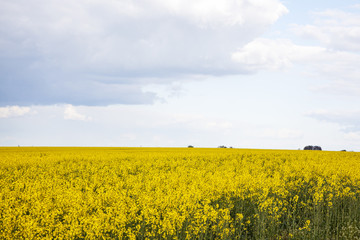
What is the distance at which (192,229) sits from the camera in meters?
6.89

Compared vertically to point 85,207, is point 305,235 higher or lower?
lower

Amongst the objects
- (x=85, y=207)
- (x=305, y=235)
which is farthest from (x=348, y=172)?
(x=85, y=207)

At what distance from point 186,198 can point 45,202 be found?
164 inches

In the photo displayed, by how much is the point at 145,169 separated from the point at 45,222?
9845mm

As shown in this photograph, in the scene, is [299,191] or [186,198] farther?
[299,191]

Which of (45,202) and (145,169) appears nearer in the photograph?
(45,202)

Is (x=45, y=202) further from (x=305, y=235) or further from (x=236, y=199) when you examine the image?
(x=305, y=235)

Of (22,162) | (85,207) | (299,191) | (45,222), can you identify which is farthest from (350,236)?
(22,162)

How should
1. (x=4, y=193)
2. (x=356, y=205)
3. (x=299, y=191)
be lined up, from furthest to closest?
(x=299, y=191)
(x=356, y=205)
(x=4, y=193)

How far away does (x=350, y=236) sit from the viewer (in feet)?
28.9

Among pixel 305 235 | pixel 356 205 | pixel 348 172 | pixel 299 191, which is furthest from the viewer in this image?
pixel 348 172

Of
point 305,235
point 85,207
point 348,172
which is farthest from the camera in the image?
point 348,172

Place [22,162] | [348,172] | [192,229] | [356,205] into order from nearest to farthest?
[192,229] → [356,205] → [348,172] → [22,162]

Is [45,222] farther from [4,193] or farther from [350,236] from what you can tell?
[350,236]
